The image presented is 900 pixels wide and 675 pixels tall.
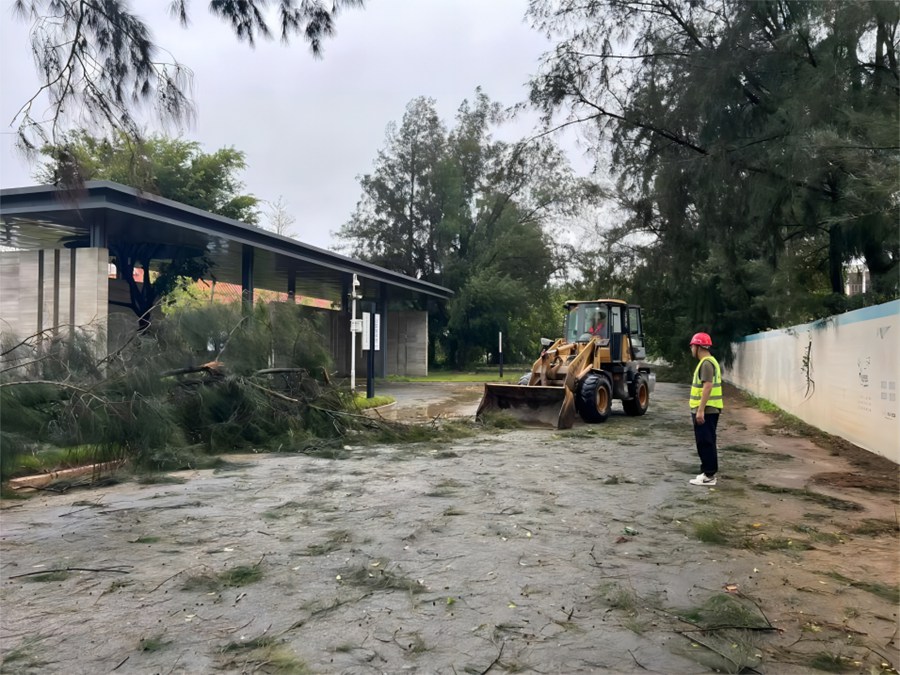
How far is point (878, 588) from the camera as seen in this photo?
4578 millimetres

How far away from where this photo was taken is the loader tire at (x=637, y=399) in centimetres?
1641

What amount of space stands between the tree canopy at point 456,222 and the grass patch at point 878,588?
3750cm

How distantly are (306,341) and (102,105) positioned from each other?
7027 millimetres

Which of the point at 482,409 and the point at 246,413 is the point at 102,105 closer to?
the point at 246,413

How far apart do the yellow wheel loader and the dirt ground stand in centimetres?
489

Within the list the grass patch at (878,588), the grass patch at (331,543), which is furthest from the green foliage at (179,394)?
the grass patch at (878,588)

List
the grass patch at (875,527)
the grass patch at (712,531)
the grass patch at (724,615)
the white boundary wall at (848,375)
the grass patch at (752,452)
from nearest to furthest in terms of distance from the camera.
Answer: the grass patch at (724,615), the grass patch at (712,531), the grass patch at (875,527), the white boundary wall at (848,375), the grass patch at (752,452)

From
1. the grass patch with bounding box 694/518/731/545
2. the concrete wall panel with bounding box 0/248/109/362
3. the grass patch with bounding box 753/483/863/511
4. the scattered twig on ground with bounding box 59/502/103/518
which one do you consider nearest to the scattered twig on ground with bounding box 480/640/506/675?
the grass patch with bounding box 694/518/731/545

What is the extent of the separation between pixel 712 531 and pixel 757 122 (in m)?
6.32

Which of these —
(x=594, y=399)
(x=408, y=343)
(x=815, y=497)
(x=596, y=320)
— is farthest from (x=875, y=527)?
(x=408, y=343)

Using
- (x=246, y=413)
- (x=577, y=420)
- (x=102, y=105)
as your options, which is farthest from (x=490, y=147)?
(x=102, y=105)

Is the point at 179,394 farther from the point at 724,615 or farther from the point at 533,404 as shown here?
the point at 724,615

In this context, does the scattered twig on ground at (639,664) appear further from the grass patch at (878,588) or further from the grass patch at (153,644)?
the grass patch at (153,644)

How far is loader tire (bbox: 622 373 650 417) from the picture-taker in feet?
53.8
